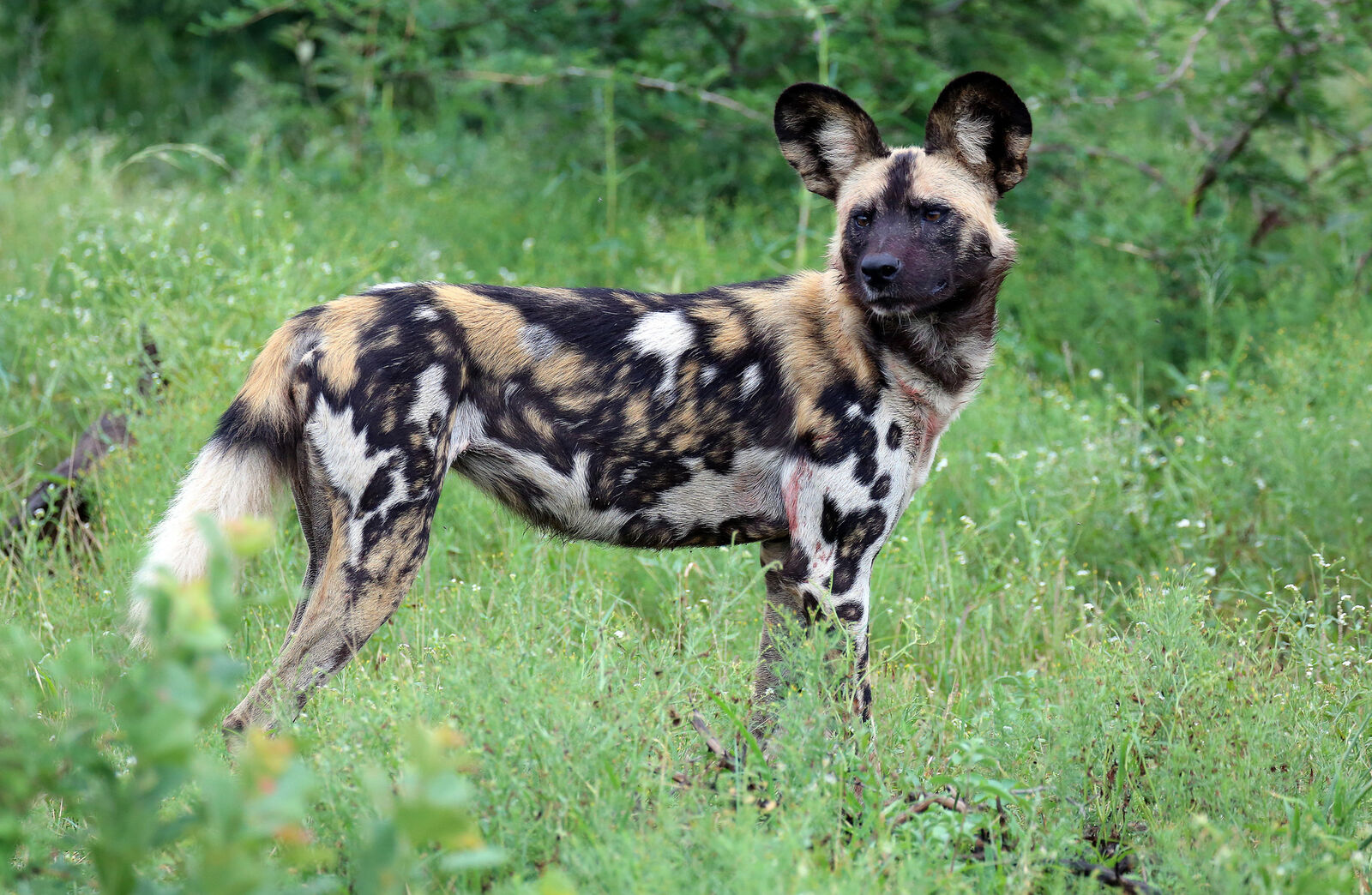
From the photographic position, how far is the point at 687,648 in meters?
2.72

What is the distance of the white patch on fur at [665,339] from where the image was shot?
3.08 meters

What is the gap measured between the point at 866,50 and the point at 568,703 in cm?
487

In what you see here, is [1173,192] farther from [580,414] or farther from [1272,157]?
[580,414]

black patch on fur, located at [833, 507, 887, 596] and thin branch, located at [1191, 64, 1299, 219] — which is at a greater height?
thin branch, located at [1191, 64, 1299, 219]

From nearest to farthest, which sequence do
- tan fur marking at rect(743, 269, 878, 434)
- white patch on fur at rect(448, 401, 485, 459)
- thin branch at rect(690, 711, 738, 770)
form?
thin branch at rect(690, 711, 738, 770)
white patch on fur at rect(448, 401, 485, 459)
tan fur marking at rect(743, 269, 878, 434)

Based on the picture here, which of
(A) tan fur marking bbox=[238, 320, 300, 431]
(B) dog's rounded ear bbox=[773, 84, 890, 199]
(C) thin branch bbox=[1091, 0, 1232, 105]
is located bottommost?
(A) tan fur marking bbox=[238, 320, 300, 431]

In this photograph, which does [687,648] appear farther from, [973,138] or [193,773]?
[973,138]

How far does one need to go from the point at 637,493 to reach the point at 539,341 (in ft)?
1.56

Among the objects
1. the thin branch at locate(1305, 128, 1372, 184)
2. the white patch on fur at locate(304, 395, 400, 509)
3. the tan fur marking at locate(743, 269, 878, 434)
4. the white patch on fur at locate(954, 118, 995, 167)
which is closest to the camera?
the white patch on fur at locate(304, 395, 400, 509)

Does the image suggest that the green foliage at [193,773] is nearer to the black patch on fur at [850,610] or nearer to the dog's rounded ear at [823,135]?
the black patch on fur at [850,610]

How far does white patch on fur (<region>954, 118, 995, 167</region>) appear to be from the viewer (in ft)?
10.5

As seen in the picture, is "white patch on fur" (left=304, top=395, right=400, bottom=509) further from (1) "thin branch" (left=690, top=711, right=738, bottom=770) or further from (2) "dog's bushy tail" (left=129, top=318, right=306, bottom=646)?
(1) "thin branch" (left=690, top=711, right=738, bottom=770)

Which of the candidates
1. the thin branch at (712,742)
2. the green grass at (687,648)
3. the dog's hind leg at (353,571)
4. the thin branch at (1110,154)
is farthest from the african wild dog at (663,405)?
the thin branch at (1110,154)

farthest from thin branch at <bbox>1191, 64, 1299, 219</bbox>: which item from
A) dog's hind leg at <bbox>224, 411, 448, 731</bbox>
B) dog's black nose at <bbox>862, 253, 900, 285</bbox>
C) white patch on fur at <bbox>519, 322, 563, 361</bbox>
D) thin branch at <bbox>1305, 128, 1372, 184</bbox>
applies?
dog's hind leg at <bbox>224, 411, 448, 731</bbox>
